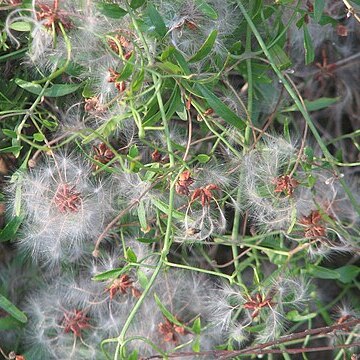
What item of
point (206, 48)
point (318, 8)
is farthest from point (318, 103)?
point (206, 48)

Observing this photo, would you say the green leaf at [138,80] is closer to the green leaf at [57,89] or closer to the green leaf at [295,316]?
the green leaf at [57,89]

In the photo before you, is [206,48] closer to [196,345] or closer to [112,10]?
[112,10]

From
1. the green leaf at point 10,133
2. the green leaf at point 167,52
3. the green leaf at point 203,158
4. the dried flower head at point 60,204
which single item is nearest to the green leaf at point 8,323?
the dried flower head at point 60,204

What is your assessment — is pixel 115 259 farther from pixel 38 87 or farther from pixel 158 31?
pixel 158 31

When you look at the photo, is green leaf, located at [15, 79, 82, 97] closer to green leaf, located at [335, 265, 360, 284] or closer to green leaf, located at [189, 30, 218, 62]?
green leaf, located at [189, 30, 218, 62]

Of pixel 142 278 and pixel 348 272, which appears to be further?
pixel 348 272
